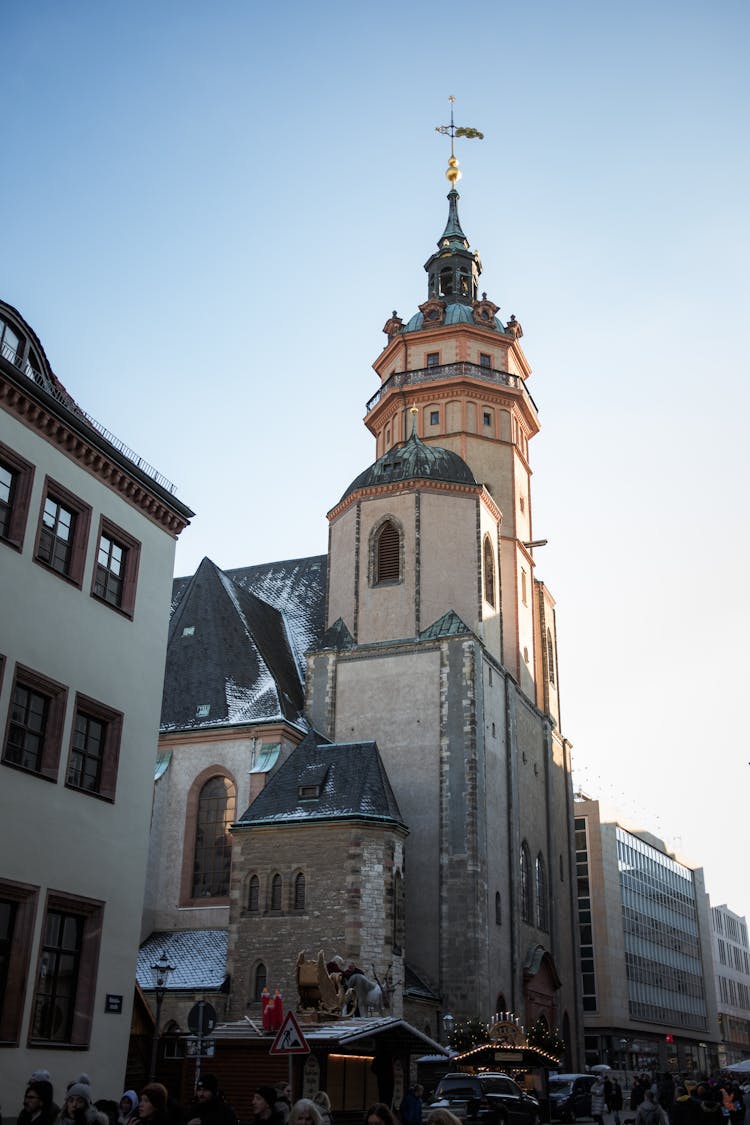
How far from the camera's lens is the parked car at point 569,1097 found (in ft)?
99.8

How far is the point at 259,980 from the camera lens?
30.9 metres

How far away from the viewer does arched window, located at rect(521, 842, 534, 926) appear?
3909 cm

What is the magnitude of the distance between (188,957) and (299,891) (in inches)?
172

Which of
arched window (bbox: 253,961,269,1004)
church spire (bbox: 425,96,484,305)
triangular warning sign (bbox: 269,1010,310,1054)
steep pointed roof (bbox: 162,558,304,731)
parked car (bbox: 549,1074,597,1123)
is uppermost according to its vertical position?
church spire (bbox: 425,96,484,305)

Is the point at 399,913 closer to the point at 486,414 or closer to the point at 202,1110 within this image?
the point at 486,414

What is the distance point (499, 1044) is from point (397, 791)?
8242 mm

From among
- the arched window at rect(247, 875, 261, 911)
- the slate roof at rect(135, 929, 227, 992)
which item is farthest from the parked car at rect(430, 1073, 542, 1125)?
the slate roof at rect(135, 929, 227, 992)

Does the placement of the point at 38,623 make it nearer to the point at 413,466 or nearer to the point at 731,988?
the point at 413,466

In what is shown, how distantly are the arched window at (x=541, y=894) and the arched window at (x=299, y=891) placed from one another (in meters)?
12.3

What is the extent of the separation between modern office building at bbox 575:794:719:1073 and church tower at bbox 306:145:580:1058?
23.0m

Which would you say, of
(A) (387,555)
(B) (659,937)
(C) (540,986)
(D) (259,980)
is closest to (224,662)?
(A) (387,555)

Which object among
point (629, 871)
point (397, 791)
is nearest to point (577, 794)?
point (629, 871)

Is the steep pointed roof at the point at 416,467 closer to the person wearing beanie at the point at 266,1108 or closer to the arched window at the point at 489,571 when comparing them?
the arched window at the point at 489,571

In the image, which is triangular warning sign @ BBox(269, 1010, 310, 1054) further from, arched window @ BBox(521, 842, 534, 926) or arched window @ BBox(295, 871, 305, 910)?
arched window @ BBox(521, 842, 534, 926)
